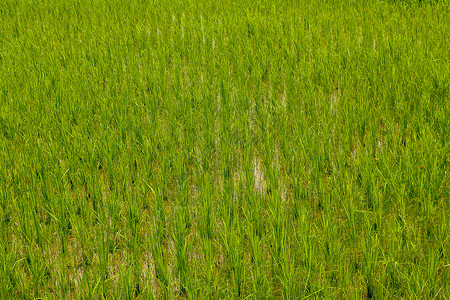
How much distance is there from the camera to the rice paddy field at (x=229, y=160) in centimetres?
170

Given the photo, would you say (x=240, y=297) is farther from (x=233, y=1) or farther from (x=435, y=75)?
(x=233, y=1)

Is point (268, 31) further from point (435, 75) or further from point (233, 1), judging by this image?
point (435, 75)

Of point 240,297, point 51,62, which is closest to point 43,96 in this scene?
point 51,62

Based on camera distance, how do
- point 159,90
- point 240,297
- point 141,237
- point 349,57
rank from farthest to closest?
point 349,57 → point 159,90 → point 141,237 → point 240,297

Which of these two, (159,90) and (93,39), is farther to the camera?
(93,39)

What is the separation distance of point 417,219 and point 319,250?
0.47 meters

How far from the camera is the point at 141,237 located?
2061 millimetres

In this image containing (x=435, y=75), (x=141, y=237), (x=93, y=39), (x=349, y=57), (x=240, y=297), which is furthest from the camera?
(x=93, y=39)

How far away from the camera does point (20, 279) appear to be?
5.55ft

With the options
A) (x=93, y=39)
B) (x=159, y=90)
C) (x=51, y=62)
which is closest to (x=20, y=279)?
(x=159, y=90)

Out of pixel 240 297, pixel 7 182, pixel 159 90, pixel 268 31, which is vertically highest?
pixel 268 31

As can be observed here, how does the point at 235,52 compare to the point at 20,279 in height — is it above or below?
above

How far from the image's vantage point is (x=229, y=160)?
248cm

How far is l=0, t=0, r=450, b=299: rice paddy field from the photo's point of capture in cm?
170
